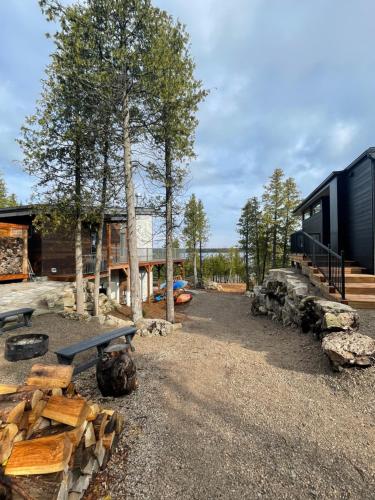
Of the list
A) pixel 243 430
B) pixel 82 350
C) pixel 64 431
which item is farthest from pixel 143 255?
pixel 64 431

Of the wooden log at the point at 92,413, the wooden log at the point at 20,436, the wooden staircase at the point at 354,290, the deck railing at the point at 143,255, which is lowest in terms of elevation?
the wooden log at the point at 92,413

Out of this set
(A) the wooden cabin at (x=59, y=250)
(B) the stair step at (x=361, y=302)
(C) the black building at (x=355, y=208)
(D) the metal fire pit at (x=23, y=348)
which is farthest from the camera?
(A) the wooden cabin at (x=59, y=250)

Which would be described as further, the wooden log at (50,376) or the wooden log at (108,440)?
the wooden log at (50,376)

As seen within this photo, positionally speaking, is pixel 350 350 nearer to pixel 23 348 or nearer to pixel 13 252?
pixel 23 348

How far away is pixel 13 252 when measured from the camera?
11.5 m

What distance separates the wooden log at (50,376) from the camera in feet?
9.03

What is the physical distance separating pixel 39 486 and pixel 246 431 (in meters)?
2.12

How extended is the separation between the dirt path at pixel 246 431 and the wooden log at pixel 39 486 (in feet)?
2.15

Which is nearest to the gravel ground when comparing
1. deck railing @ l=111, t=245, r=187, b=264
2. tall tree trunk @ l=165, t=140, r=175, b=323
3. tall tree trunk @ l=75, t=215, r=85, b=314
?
tall tree trunk @ l=75, t=215, r=85, b=314

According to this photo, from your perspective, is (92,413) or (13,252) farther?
(13,252)

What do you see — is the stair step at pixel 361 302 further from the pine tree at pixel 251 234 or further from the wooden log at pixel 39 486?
the pine tree at pixel 251 234

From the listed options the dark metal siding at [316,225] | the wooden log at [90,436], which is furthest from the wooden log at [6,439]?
the dark metal siding at [316,225]

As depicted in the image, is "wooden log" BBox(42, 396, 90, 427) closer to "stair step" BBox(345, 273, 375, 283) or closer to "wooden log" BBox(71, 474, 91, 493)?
"wooden log" BBox(71, 474, 91, 493)

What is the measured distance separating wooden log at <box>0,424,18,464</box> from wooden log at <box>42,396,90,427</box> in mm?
333
